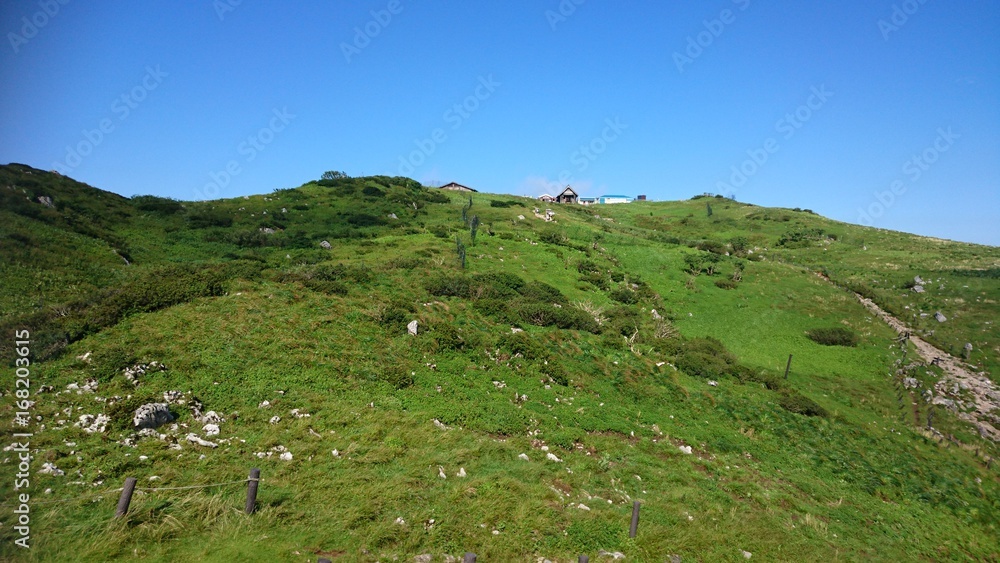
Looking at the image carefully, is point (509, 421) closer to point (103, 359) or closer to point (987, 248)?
point (103, 359)

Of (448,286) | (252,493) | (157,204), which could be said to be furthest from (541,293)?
(157,204)

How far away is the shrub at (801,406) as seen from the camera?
86.4ft

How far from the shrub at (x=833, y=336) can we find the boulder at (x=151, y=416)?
150 ft

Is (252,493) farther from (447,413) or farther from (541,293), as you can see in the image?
(541,293)

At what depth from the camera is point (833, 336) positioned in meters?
39.2

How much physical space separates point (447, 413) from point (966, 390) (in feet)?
126

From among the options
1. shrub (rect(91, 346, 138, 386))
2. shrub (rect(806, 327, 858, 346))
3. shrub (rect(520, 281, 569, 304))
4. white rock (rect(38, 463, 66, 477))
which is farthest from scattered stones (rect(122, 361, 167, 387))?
shrub (rect(806, 327, 858, 346))

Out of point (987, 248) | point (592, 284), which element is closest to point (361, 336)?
point (592, 284)

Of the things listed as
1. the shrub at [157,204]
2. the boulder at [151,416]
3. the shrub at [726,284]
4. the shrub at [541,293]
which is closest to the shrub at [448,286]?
the shrub at [541,293]

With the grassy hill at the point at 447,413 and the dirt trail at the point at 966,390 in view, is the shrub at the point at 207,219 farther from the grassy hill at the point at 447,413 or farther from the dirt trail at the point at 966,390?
the dirt trail at the point at 966,390

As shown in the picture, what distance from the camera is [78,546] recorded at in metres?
8.95

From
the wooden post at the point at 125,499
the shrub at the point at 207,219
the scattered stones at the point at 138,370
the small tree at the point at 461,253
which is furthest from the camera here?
the shrub at the point at 207,219

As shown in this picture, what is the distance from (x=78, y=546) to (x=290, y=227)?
50770mm

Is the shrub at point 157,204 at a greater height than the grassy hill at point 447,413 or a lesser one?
greater
